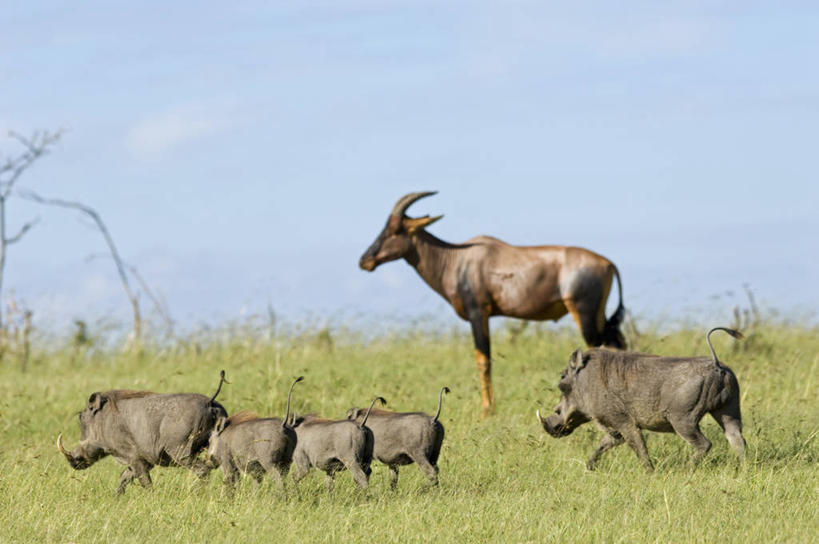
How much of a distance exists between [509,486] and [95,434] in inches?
117

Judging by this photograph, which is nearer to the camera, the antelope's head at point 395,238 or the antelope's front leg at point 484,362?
the antelope's front leg at point 484,362

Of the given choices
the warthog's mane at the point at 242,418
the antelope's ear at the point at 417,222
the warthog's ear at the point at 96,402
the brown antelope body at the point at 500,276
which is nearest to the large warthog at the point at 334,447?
the warthog's mane at the point at 242,418

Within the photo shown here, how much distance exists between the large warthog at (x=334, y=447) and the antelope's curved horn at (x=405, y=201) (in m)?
6.01

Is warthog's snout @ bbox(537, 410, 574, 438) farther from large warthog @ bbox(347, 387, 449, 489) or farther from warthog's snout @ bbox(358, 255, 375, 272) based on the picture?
warthog's snout @ bbox(358, 255, 375, 272)

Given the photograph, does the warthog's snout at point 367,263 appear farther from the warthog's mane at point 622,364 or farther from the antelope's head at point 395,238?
the warthog's mane at point 622,364

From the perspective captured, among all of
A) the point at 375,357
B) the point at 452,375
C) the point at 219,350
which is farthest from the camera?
the point at 219,350

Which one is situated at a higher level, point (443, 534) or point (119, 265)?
point (119, 265)

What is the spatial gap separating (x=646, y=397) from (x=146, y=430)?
3582mm

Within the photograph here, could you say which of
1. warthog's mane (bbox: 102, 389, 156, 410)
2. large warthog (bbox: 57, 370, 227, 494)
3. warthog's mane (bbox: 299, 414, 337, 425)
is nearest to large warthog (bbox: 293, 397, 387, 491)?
warthog's mane (bbox: 299, 414, 337, 425)

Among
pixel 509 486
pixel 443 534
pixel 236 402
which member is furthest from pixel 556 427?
pixel 236 402

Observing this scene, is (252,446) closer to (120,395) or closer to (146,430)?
(146,430)

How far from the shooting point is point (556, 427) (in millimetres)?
8523

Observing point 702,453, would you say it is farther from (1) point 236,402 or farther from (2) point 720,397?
(1) point 236,402

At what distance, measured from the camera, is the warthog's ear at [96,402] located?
7.90 metres
